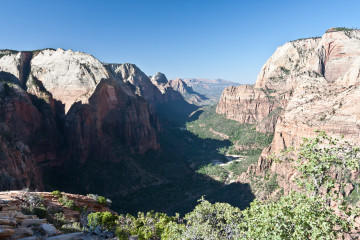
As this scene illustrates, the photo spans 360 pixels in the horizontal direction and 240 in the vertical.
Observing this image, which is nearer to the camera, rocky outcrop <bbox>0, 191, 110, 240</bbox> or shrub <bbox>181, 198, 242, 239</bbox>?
rocky outcrop <bbox>0, 191, 110, 240</bbox>

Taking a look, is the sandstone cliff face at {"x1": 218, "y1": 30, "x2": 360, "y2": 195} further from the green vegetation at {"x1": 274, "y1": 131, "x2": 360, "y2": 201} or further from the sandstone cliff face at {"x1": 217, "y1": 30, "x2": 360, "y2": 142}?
the green vegetation at {"x1": 274, "y1": 131, "x2": 360, "y2": 201}

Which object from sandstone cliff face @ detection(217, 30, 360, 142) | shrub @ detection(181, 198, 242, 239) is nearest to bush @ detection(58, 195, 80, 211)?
shrub @ detection(181, 198, 242, 239)

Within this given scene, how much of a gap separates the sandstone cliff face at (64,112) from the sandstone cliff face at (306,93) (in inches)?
1911

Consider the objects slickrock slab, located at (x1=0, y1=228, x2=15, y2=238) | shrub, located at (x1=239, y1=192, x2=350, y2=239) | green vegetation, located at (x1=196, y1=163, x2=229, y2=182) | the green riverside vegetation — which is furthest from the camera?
green vegetation, located at (x1=196, y1=163, x2=229, y2=182)

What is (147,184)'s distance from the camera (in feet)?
233

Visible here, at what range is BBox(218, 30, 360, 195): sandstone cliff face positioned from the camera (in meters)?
55.0

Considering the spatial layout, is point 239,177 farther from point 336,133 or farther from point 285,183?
point 336,133

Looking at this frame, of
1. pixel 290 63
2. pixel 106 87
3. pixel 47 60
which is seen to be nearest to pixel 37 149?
pixel 106 87

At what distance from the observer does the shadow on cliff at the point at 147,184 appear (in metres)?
60.0

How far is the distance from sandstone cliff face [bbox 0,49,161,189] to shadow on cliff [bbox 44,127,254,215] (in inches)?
139

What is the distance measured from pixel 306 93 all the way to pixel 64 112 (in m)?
81.3

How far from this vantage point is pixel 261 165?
6838 cm

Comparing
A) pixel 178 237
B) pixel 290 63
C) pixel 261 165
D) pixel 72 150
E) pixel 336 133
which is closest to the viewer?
pixel 178 237

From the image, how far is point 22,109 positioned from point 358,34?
148413 mm
